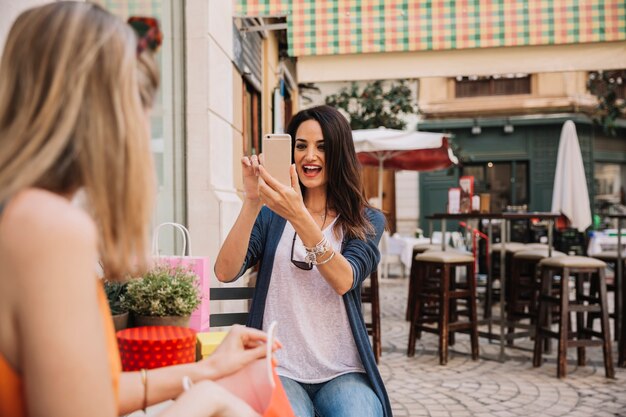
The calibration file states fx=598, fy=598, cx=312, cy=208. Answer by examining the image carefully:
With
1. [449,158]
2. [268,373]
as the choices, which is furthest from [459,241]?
[268,373]

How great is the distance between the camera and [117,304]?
176 cm

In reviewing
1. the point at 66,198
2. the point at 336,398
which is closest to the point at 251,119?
the point at 336,398

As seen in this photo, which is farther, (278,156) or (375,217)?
(375,217)

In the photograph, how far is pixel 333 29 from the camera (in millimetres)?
5598

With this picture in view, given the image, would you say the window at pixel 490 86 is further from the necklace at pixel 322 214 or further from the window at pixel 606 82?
the necklace at pixel 322 214

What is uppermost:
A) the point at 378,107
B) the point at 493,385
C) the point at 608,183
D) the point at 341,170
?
the point at 378,107

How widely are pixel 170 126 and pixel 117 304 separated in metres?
3.09

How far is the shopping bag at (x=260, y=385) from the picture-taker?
127 centimetres

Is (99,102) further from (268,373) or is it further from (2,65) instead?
(268,373)

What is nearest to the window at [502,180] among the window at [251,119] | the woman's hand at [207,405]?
the window at [251,119]

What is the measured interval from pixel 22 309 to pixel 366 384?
4.86 ft

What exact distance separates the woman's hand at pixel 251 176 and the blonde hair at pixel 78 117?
3.61ft

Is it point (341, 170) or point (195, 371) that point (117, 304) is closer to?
point (195, 371)

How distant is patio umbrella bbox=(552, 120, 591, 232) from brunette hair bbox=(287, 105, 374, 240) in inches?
243
